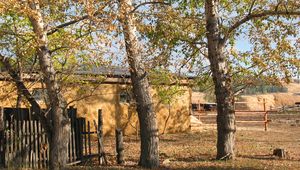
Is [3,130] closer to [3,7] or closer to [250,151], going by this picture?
[3,7]

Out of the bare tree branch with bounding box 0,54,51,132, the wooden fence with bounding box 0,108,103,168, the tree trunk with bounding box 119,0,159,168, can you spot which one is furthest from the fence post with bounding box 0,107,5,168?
the tree trunk with bounding box 119,0,159,168

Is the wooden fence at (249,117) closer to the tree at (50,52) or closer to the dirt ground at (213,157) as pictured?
the dirt ground at (213,157)

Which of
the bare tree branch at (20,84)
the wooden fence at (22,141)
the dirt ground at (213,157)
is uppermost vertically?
the bare tree branch at (20,84)

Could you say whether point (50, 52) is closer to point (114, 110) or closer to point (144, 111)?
point (144, 111)

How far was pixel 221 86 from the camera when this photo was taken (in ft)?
44.7

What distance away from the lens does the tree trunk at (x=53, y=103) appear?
9.48 m

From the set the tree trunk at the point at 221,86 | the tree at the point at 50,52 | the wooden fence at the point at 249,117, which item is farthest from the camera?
the wooden fence at the point at 249,117

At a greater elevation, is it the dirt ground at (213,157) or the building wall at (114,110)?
the building wall at (114,110)

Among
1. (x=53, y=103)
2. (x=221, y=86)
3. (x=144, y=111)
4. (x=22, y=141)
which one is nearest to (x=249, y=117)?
(x=221, y=86)

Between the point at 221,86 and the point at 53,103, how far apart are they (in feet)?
19.8

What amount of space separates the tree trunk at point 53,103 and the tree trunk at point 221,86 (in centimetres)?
559

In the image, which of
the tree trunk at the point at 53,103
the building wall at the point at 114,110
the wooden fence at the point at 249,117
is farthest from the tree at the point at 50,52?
the wooden fence at the point at 249,117

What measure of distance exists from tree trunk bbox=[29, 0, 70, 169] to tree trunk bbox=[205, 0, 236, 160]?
5593 mm

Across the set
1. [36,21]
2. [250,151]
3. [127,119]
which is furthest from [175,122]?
[36,21]
